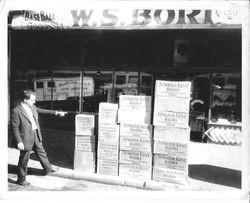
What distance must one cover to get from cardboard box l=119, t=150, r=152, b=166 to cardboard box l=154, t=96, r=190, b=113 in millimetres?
939

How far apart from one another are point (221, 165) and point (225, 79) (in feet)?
9.34

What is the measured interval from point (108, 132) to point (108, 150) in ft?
1.22

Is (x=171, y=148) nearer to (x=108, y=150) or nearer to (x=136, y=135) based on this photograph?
(x=136, y=135)

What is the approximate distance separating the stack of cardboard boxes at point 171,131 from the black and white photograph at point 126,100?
2cm

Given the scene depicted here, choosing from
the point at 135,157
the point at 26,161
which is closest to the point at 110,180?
the point at 135,157

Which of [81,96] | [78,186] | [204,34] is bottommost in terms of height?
[78,186]

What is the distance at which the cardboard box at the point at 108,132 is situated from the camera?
7.13m

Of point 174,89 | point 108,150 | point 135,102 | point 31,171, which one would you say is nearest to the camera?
point 174,89

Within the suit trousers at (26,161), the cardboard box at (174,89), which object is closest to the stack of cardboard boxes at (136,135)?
the cardboard box at (174,89)

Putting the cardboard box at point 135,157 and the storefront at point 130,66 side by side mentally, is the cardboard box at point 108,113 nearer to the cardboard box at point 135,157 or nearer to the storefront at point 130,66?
the cardboard box at point 135,157

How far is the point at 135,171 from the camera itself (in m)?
7.11

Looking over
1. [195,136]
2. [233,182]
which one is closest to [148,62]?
[195,136]

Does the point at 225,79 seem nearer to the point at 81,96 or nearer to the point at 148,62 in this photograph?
the point at 148,62

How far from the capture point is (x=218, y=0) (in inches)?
219
